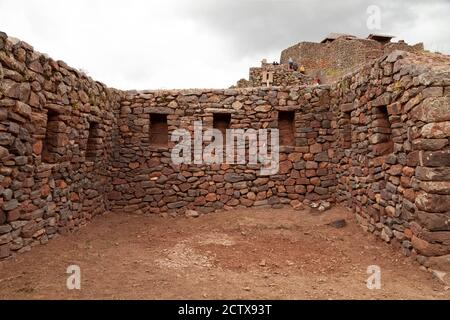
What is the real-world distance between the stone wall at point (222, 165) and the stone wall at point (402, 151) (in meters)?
1.07

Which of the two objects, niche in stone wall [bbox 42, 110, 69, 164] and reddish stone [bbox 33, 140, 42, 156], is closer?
reddish stone [bbox 33, 140, 42, 156]

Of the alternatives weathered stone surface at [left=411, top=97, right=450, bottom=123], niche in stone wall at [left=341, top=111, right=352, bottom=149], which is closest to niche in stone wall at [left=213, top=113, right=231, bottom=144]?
niche in stone wall at [left=341, top=111, right=352, bottom=149]

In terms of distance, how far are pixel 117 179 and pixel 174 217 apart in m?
1.78

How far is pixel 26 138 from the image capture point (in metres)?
4.88

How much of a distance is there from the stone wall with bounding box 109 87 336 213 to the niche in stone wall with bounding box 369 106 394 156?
218 cm

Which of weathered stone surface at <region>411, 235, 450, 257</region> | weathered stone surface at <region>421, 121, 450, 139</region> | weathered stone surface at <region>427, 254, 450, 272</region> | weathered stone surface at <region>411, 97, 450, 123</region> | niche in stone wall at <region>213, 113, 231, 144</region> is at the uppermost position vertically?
niche in stone wall at <region>213, 113, 231, 144</region>

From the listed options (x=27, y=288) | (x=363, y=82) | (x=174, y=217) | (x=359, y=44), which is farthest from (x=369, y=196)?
(x=359, y=44)

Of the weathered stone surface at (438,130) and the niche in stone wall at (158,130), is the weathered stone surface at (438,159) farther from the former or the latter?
the niche in stone wall at (158,130)

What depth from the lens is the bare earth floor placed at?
154 inches

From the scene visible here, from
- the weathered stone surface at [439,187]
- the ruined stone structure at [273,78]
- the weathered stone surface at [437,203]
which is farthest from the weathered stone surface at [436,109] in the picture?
the ruined stone structure at [273,78]

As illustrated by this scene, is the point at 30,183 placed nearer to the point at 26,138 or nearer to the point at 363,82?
the point at 26,138

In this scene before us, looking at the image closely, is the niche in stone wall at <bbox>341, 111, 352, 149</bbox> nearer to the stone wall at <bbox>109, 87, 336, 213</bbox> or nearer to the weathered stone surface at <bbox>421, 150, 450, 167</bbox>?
the stone wall at <bbox>109, 87, 336, 213</bbox>

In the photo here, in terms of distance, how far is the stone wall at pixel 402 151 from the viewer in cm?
445

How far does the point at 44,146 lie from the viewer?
5746 millimetres
